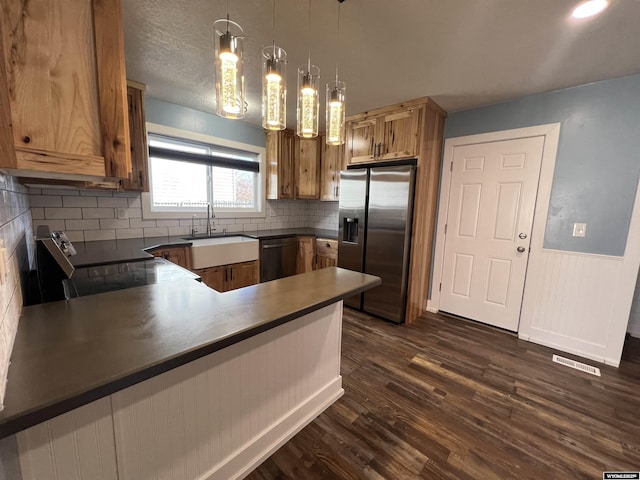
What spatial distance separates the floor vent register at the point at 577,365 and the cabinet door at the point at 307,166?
3481 millimetres

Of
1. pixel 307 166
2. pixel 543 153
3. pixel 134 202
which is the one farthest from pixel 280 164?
pixel 543 153

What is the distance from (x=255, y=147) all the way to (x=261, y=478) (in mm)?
3688

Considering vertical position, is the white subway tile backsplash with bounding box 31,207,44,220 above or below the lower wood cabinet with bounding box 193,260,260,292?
above

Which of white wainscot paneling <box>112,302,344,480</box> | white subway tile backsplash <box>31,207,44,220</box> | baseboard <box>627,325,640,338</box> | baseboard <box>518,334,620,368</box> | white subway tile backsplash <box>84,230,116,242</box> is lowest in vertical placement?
baseboard <box>518,334,620,368</box>

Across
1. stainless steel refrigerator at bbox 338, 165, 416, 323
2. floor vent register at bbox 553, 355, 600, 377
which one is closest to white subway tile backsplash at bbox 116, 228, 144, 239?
stainless steel refrigerator at bbox 338, 165, 416, 323

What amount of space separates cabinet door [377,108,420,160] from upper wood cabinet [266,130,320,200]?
1.32 meters

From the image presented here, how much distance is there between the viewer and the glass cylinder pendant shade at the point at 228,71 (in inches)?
42.3

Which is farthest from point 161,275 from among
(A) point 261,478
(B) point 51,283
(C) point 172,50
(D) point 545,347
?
(D) point 545,347

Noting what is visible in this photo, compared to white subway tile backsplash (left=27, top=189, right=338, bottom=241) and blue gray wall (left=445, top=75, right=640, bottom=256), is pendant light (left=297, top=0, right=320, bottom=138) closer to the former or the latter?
white subway tile backsplash (left=27, top=189, right=338, bottom=241)

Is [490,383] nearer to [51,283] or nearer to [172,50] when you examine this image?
[51,283]

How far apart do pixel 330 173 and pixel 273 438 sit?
339cm

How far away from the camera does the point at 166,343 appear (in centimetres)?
83

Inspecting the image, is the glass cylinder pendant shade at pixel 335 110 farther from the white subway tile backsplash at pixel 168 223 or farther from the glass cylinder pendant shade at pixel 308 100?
the white subway tile backsplash at pixel 168 223

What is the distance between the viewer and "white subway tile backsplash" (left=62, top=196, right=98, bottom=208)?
247 centimetres
